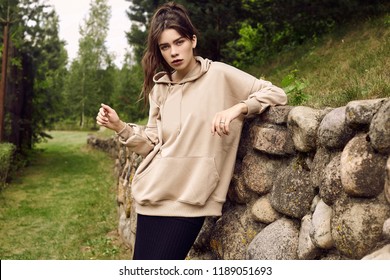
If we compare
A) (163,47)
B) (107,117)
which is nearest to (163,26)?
(163,47)

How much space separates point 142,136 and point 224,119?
2.09ft

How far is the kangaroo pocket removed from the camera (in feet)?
8.68

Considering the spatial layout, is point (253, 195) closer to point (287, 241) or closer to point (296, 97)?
point (287, 241)

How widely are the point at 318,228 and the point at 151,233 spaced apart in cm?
95

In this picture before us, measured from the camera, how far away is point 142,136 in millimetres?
2930

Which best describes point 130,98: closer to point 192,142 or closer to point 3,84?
point 3,84

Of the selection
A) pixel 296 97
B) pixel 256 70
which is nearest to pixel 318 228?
pixel 296 97

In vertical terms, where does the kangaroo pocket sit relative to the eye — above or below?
below

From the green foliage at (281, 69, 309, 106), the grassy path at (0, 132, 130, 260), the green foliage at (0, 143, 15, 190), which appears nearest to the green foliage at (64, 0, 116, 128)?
the grassy path at (0, 132, 130, 260)

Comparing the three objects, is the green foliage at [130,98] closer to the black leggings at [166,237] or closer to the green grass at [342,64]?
the green grass at [342,64]

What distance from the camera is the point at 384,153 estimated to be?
1967mm

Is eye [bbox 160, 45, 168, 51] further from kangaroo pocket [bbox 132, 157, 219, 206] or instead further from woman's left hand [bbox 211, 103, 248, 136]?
kangaroo pocket [bbox 132, 157, 219, 206]

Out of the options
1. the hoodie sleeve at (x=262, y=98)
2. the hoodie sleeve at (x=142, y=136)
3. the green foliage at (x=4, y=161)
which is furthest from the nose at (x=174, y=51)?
the green foliage at (x=4, y=161)

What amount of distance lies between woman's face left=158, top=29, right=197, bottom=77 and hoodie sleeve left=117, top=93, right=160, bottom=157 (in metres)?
0.33
